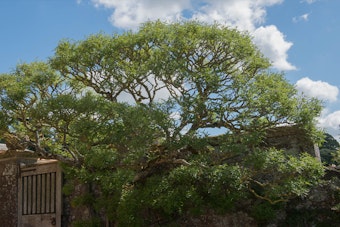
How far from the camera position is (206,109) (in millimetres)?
8055

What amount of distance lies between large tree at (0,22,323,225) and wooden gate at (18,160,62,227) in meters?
1.61

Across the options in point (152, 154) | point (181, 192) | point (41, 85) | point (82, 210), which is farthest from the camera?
point (82, 210)

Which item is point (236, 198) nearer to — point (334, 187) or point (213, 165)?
point (213, 165)

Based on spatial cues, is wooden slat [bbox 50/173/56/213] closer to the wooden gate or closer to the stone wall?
the wooden gate

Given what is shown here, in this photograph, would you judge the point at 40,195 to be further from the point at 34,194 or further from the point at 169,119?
the point at 169,119

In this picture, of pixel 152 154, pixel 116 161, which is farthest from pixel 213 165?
pixel 116 161

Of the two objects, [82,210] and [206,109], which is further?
[82,210]

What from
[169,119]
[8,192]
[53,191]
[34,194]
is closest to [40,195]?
[34,194]

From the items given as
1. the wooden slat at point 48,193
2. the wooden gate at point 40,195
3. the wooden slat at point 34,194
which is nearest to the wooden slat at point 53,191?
the wooden gate at point 40,195

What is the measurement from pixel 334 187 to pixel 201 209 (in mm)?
2427

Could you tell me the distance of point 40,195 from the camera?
1095 cm

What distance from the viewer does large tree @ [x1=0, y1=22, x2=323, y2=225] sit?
773 cm

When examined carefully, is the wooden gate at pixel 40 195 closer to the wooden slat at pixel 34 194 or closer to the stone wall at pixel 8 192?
the wooden slat at pixel 34 194

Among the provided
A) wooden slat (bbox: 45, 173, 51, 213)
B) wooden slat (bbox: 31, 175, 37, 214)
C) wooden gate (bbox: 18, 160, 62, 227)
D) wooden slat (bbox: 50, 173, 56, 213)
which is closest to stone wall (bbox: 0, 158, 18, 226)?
wooden gate (bbox: 18, 160, 62, 227)
